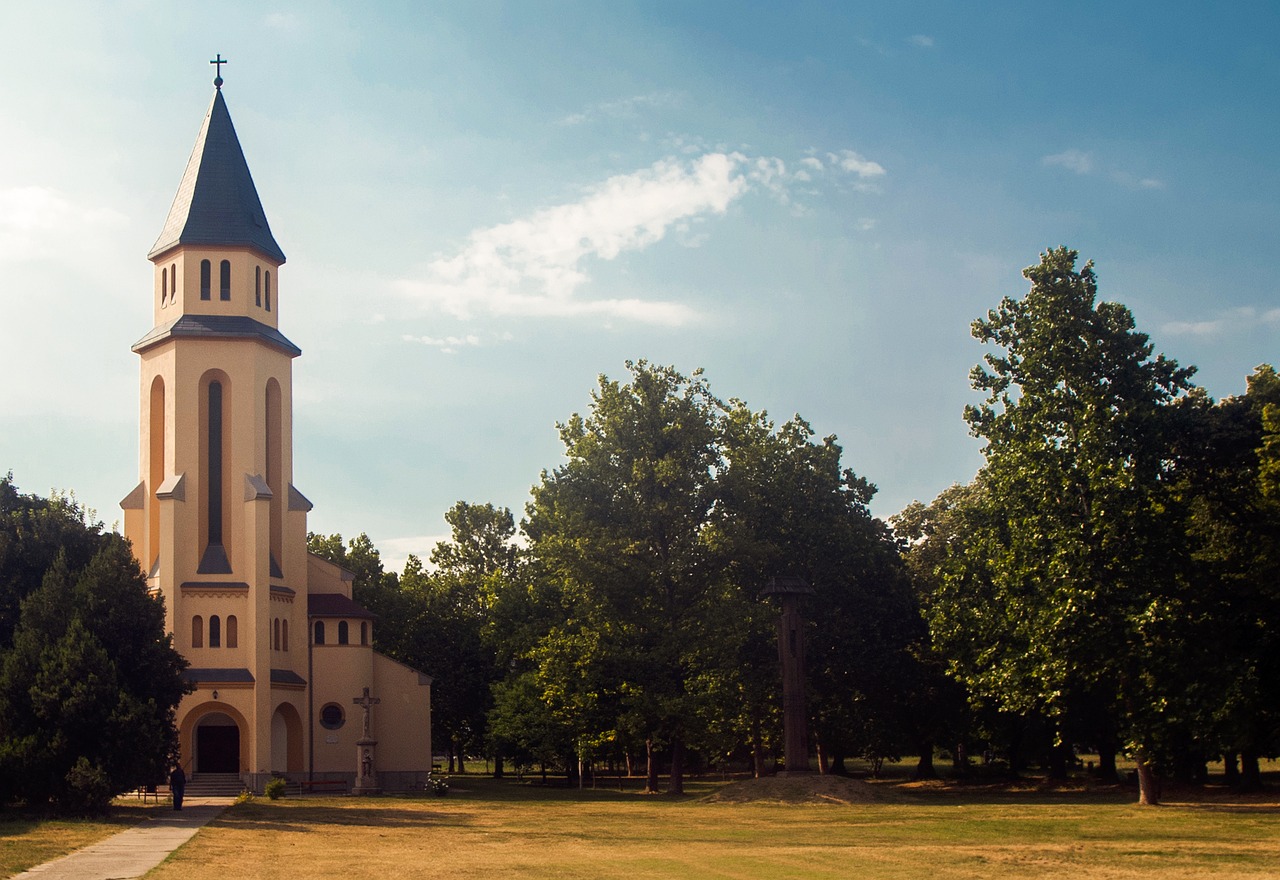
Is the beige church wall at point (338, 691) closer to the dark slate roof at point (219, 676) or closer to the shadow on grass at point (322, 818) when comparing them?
the dark slate roof at point (219, 676)

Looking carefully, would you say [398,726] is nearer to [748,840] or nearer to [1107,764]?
[1107,764]

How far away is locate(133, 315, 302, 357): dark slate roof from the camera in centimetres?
5400

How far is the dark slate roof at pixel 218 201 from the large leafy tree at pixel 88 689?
22.2 meters

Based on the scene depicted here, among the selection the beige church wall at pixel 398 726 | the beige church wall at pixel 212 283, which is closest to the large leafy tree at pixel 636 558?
the beige church wall at pixel 398 726

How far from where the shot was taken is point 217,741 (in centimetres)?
5247

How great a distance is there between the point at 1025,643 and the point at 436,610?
4143 cm

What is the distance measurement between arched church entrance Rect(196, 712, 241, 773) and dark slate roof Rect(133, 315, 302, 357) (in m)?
15.2

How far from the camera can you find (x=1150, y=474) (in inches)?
1405

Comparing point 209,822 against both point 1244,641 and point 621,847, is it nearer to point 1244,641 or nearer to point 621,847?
point 621,847

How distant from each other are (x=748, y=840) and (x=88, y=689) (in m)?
17.8

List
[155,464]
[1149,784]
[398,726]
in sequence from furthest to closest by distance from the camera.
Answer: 1. [398,726]
2. [155,464]
3. [1149,784]

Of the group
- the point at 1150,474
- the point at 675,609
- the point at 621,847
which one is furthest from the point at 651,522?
the point at 621,847

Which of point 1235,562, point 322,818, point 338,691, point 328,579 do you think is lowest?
point 322,818

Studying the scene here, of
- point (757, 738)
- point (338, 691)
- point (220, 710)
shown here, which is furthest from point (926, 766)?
point (220, 710)
